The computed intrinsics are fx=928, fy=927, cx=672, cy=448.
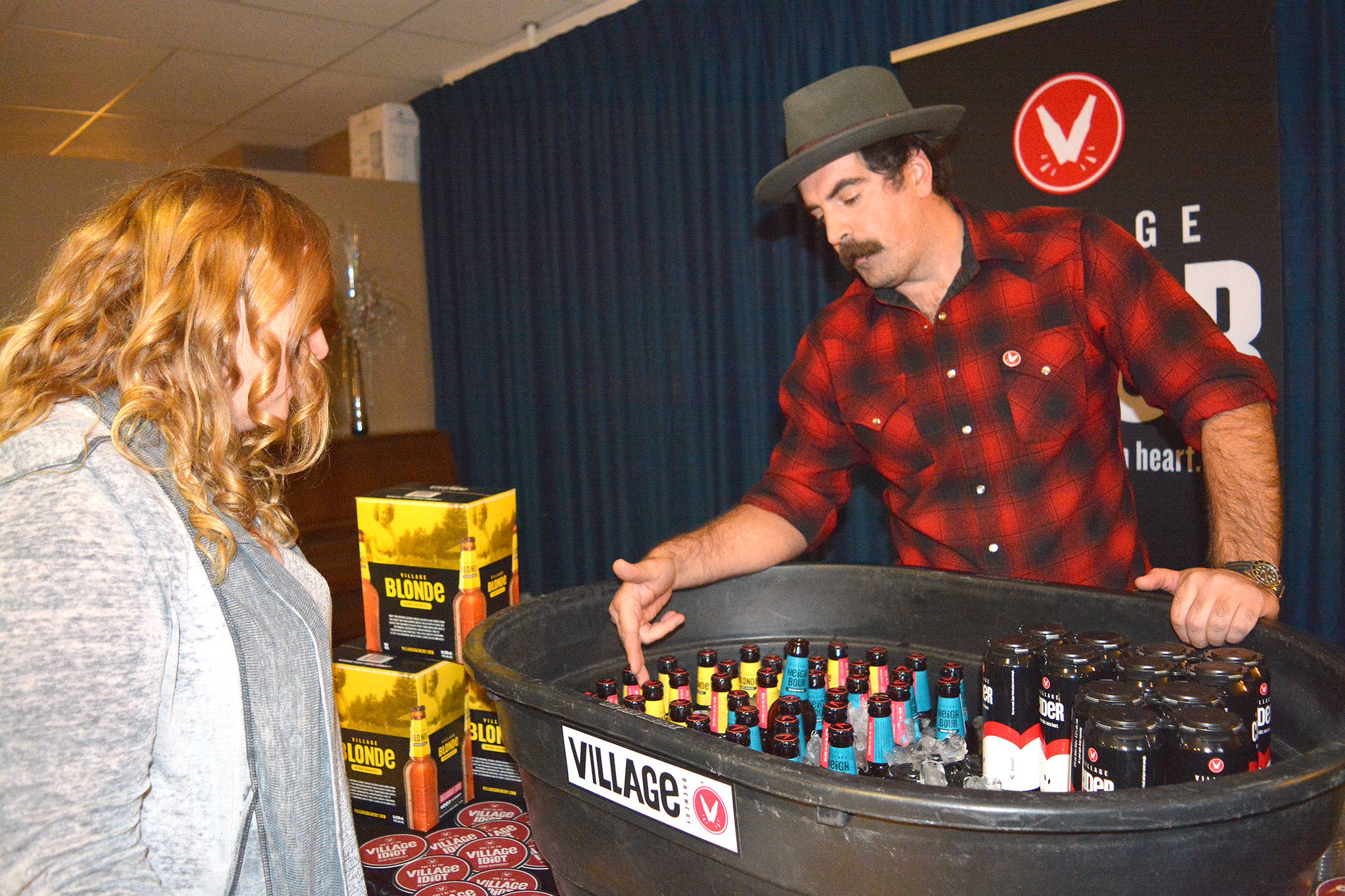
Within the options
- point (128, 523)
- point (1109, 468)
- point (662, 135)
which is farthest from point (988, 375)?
point (662, 135)

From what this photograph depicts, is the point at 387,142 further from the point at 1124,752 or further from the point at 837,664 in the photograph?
the point at 1124,752

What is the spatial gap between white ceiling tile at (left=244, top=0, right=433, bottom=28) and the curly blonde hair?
10.7ft

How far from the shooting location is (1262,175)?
7.47 ft

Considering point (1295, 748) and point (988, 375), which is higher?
point (988, 375)

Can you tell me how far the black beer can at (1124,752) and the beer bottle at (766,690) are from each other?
43cm

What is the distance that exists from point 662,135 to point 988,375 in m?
2.64

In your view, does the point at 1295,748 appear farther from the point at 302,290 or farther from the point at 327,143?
the point at 327,143

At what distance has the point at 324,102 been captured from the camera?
509cm

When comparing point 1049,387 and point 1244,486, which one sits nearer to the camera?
point 1244,486

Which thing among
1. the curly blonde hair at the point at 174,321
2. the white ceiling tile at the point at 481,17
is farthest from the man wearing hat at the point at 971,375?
the white ceiling tile at the point at 481,17

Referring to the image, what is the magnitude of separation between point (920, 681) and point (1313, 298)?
194 cm

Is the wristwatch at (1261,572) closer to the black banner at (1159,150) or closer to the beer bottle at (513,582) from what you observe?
the beer bottle at (513,582)

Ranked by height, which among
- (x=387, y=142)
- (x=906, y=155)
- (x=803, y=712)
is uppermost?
(x=387, y=142)

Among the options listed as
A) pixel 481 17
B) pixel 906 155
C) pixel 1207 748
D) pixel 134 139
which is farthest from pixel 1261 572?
pixel 134 139
